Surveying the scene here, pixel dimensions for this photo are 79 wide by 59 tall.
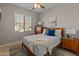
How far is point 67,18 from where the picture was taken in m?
2.12

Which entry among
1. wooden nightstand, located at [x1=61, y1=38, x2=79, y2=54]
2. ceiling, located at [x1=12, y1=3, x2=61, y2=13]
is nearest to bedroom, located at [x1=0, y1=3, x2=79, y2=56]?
ceiling, located at [x1=12, y1=3, x2=61, y2=13]

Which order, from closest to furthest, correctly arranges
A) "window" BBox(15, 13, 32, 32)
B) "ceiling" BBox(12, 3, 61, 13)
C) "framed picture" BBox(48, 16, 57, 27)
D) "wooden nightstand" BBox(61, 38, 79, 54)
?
"ceiling" BBox(12, 3, 61, 13)
"window" BBox(15, 13, 32, 32)
"framed picture" BBox(48, 16, 57, 27)
"wooden nightstand" BBox(61, 38, 79, 54)

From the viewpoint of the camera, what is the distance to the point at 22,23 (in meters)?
2.10

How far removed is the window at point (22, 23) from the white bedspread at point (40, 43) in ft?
0.79

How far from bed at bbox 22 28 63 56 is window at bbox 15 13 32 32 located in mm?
241

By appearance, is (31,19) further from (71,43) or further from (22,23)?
(71,43)

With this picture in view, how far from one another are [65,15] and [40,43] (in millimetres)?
951

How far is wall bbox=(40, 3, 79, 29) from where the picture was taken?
207 cm

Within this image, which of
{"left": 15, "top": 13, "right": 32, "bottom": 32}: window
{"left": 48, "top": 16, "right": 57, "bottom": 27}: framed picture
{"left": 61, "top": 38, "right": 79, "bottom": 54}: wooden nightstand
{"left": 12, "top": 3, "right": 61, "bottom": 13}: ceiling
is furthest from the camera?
{"left": 61, "top": 38, "right": 79, "bottom": 54}: wooden nightstand

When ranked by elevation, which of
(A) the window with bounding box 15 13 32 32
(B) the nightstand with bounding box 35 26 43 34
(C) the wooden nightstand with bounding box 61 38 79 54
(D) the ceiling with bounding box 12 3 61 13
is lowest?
(C) the wooden nightstand with bounding box 61 38 79 54

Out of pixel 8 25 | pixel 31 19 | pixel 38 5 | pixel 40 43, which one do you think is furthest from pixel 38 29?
pixel 8 25

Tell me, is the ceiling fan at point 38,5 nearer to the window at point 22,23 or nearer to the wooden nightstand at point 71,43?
the window at point 22,23

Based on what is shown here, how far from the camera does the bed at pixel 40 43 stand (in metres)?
1.95

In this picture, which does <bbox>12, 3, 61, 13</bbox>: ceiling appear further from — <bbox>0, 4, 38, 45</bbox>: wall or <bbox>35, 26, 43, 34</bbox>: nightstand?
<bbox>35, 26, 43, 34</bbox>: nightstand
